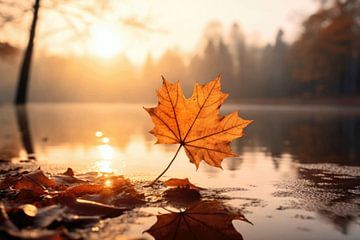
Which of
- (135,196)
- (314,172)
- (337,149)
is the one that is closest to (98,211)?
(135,196)

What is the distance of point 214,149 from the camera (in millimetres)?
Answer: 2439

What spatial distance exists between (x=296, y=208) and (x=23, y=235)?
1199mm

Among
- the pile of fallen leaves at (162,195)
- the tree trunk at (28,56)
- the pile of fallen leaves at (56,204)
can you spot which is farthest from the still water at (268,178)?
the tree trunk at (28,56)

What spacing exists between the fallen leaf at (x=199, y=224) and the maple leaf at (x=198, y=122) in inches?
18.9

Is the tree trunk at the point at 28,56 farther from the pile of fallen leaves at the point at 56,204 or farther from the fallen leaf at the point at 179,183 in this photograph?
the fallen leaf at the point at 179,183

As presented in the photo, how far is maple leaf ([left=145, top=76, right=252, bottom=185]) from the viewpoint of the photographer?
91.0 inches

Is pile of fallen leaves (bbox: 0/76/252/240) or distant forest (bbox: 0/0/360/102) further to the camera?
distant forest (bbox: 0/0/360/102)

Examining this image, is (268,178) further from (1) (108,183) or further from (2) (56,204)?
(2) (56,204)

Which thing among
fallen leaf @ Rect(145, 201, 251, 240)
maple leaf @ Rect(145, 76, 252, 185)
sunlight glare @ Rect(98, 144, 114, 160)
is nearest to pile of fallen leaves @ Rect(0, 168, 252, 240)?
fallen leaf @ Rect(145, 201, 251, 240)

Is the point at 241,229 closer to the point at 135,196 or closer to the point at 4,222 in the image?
the point at 135,196

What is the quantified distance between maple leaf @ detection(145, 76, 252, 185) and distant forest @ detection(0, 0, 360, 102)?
1.18ft

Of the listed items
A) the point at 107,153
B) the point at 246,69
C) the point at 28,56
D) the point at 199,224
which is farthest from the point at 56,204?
the point at 246,69

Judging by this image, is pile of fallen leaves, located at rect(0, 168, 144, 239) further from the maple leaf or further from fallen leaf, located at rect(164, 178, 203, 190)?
the maple leaf

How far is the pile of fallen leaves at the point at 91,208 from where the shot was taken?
1.52 m
